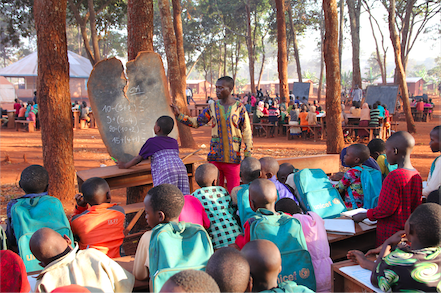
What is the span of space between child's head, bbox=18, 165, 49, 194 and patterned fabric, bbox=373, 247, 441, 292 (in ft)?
9.40

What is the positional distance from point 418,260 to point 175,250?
1426 millimetres

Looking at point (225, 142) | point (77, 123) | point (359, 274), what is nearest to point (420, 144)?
point (225, 142)

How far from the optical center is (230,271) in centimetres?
172

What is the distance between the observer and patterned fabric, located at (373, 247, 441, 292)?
6.52ft

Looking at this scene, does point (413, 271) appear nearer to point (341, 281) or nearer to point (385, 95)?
point (341, 281)

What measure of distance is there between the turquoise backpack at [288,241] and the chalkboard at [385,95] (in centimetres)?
1701

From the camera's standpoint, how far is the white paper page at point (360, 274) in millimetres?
2236

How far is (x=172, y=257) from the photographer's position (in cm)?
223

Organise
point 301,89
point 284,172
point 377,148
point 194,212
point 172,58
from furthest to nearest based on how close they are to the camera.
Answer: point 301,89 → point 172,58 → point 377,148 → point 284,172 → point 194,212

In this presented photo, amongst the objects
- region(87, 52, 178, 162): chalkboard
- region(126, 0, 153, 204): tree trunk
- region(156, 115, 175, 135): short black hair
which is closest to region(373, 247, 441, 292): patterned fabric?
region(156, 115, 175, 135): short black hair

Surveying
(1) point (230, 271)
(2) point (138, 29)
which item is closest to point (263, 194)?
(1) point (230, 271)

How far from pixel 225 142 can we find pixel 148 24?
250 centimetres

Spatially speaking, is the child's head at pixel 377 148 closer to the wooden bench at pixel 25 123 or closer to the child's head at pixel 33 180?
the child's head at pixel 33 180

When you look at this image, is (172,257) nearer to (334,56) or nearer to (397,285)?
(397,285)
